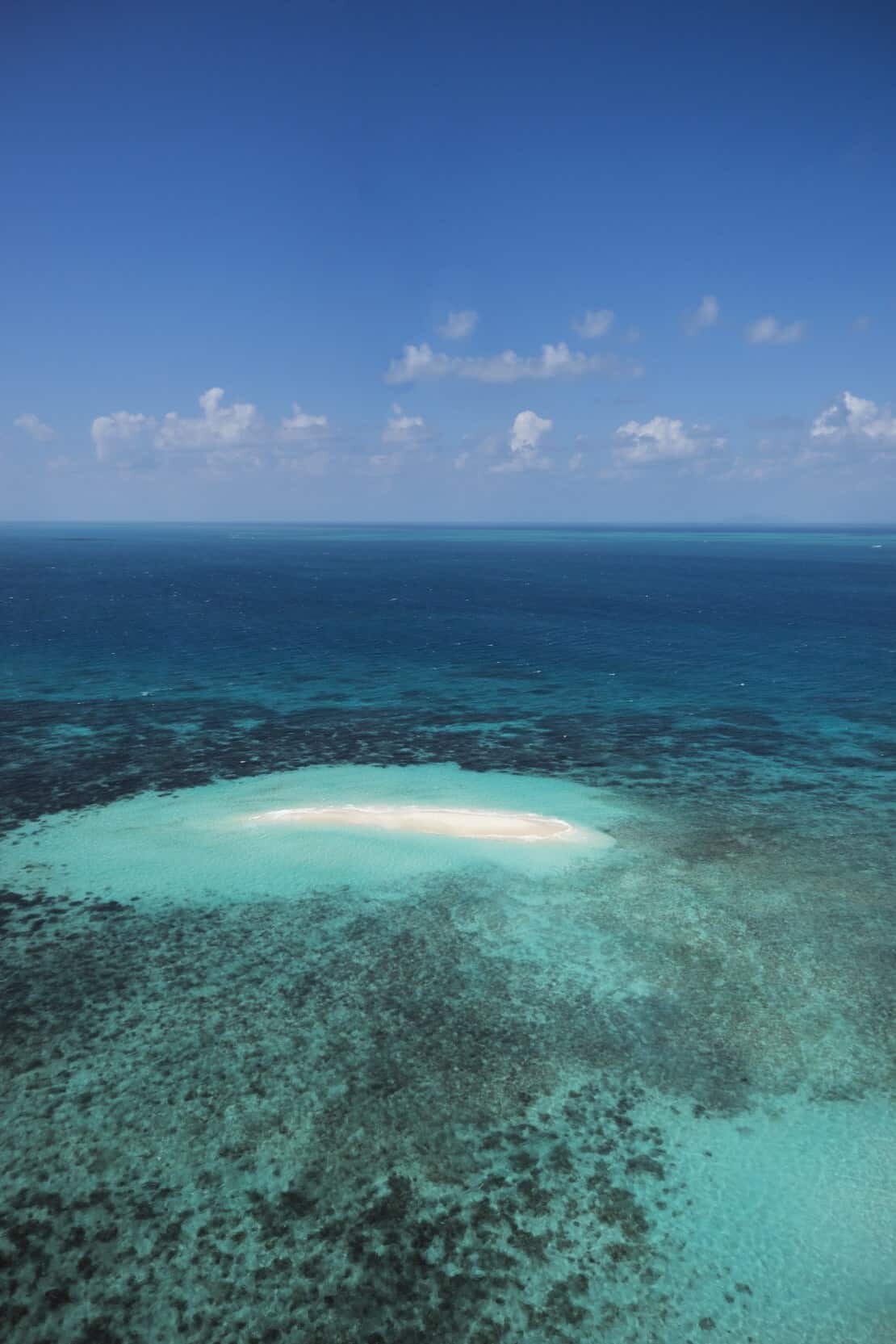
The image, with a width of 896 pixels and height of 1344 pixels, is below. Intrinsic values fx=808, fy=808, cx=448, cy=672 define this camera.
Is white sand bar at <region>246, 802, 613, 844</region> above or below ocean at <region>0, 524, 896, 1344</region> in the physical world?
above

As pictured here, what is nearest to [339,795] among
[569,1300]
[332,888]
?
[332,888]

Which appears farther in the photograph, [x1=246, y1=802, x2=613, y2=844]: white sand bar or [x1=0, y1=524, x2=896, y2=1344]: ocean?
[x1=246, y1=802, x2=613, y2=844]: white sand bar

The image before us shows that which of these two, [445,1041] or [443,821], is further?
[443,821]

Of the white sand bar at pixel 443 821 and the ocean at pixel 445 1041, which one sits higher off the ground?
the white sand bar at pixel 443 821

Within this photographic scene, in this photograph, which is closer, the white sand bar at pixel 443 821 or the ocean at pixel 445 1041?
the ocean at pixel 445 1041

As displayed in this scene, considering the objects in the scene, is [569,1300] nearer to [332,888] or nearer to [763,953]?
[763,953]
